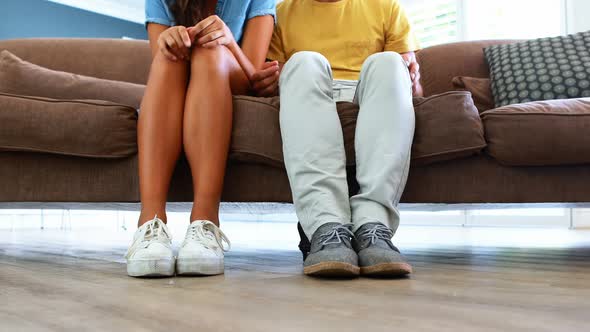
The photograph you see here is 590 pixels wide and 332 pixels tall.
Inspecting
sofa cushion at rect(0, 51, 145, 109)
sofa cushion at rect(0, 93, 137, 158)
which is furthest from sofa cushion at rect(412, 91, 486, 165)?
sofa cushion at rect(0, 51, 145, 109)

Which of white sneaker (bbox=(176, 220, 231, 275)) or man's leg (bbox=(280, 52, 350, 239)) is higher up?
man's leg (bbox=(280, 52, 350, 239))

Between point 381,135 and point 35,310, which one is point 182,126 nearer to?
point 381,135

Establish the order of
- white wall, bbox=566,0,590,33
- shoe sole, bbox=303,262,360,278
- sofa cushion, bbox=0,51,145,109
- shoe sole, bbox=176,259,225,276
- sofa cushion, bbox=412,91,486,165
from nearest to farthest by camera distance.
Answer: shoe sole, bbox=303,262,360,278, shoe sole, bbox=176,259,225,276, sofa cushion, bbox=412,91,486,165, sofa cushion, bbox=0,51,145,109, white wall, bbox=566,0,590,33

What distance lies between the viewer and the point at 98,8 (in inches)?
224

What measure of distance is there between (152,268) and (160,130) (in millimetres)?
327

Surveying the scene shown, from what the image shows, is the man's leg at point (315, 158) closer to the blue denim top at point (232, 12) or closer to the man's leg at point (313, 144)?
the man's leg at point (313, 144)

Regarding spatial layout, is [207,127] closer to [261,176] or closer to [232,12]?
[261,176]

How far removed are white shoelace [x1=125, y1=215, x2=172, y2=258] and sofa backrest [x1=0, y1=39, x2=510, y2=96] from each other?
48.0 inches

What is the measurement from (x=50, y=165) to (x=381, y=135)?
34.8 inches

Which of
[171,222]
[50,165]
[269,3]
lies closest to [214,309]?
[50,165]

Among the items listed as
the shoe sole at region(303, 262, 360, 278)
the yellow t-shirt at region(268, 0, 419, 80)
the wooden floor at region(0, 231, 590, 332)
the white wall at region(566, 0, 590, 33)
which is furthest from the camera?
the white wall at region(566, 0, 590, 33)

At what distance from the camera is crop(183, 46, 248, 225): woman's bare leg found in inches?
45.3

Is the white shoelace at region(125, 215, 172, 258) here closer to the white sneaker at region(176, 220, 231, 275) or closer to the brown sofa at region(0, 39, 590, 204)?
the white sneaker at region(176, 220, 231, 275)

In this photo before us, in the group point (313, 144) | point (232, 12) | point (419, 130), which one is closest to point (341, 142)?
Result: point (313, 144)
